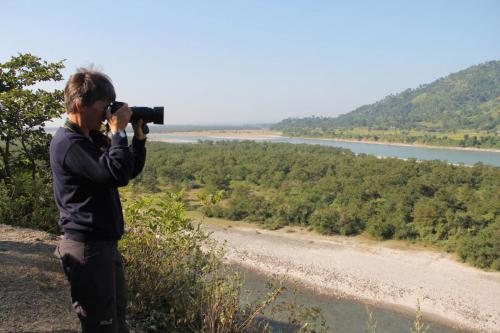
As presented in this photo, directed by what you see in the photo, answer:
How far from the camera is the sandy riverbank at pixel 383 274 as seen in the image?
14117mm

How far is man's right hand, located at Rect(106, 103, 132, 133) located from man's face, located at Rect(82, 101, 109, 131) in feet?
0.16

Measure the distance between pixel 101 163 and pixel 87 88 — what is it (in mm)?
397

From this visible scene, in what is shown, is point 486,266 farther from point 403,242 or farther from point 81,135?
point 81,135

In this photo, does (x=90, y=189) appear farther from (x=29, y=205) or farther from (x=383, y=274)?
(x=383, y=274)

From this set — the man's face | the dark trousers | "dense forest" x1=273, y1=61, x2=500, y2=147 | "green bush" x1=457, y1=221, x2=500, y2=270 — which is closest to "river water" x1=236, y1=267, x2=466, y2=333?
"green bush" x1=457, y1=221, x2=500, y2=270

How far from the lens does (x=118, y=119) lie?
79.7 inches

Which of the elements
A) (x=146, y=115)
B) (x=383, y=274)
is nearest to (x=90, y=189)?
(x=146, y=115)

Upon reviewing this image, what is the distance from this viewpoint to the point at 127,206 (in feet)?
13.5

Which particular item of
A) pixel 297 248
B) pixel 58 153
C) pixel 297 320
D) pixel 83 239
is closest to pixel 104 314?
pixel 83 239

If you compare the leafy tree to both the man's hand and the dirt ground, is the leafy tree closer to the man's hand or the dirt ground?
the dirt ground

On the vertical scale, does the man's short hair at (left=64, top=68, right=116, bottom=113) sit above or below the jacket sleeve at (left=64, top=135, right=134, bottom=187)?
above

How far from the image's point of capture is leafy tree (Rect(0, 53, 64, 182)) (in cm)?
672

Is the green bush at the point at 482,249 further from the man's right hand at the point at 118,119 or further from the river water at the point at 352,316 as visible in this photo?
the man's right hand at the point at 118,119

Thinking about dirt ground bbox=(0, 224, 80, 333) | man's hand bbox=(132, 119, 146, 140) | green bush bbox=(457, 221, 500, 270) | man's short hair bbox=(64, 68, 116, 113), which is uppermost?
man's short hair bbox=(64, 68, 116, 113)
